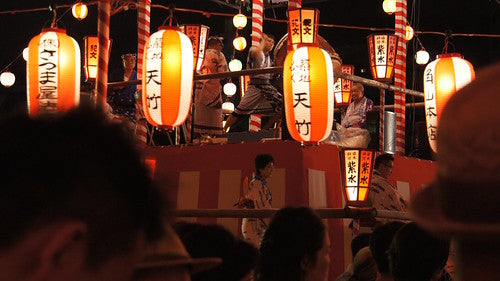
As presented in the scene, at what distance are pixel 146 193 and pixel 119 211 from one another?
0.26 feet

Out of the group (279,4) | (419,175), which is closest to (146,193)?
(419,175)

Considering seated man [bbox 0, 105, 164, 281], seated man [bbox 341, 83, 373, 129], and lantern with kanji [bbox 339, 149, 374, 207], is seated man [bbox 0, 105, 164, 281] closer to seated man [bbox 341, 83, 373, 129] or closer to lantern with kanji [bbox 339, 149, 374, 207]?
lantern with kanji [bbox 339, 149, 374, 207]

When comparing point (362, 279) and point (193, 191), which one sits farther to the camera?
point (193, 191)

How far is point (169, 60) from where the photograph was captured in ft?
34.6

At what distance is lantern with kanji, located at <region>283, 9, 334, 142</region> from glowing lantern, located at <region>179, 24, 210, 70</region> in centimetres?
336

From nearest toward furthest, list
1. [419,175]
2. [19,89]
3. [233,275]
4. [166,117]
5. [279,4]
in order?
1. [233,275]
2. [166,117]
3. [419,175]
4. [279,4]
5. [19,89]

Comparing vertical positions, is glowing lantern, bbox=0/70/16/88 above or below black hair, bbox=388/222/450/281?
above

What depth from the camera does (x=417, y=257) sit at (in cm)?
330

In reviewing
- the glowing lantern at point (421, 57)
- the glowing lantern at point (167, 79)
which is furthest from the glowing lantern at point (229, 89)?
the glowing lantern at point (167, 79)

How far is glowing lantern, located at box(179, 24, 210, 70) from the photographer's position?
13250 mm

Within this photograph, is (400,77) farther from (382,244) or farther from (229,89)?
(382,244)

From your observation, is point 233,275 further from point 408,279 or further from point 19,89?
point 19,89

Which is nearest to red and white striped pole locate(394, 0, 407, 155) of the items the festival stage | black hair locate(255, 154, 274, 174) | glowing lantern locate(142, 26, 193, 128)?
the festival stage

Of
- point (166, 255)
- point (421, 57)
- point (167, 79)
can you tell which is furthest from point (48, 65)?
point (421, 57)
